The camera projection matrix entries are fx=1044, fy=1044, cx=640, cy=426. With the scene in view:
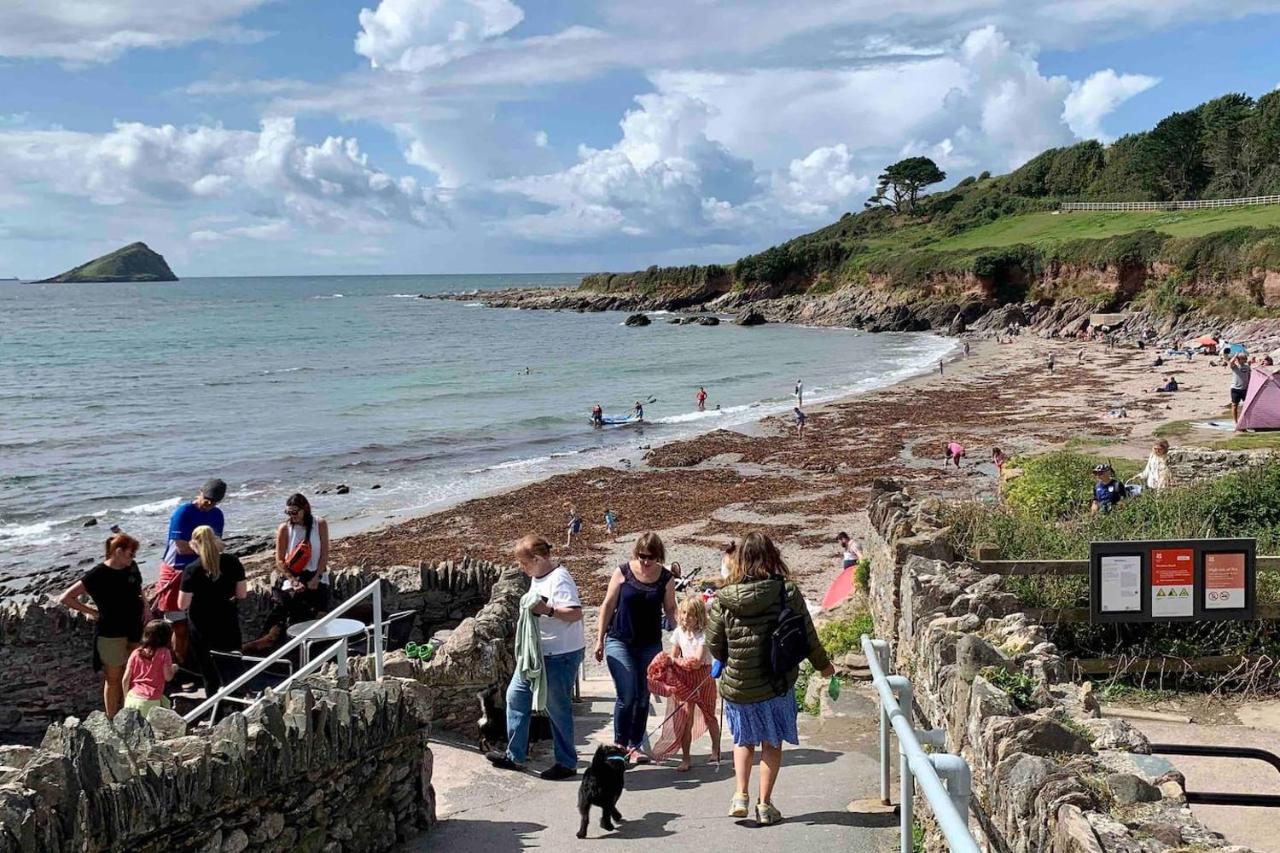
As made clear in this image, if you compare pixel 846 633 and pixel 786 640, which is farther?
pixel 846 633

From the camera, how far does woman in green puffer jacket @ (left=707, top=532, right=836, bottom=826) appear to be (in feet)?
19.3

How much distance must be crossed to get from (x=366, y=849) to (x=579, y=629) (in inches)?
76.4

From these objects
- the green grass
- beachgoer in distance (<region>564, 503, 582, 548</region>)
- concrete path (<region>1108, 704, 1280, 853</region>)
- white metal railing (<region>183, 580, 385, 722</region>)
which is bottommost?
beachgoer in distance (<region>564, 503, 582, 548</region>)

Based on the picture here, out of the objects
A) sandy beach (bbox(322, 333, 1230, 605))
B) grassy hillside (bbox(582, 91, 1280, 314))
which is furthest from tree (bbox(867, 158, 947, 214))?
sandy beach (bbox(322, 333, 1230, 605))

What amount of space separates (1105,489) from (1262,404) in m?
12.9

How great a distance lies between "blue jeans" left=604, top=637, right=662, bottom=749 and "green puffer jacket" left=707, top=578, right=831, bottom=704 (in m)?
1.20

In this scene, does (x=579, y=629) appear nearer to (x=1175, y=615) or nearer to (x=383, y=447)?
(x=1175, y=615)

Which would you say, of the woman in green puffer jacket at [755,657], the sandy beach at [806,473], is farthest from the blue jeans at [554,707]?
the sandy beach at [806,473]

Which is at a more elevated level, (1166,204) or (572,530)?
(1166,204)

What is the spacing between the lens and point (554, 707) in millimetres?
7102

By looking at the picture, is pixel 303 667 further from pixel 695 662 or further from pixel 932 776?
pixel 932 776

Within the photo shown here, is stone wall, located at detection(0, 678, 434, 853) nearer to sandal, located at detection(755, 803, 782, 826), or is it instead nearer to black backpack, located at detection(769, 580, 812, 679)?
sandal, located at detection(755, 803, 782, 826)

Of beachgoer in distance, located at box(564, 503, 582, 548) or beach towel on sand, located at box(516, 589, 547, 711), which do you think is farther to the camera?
beachgoer in distance, located at box(564, 503, 582, 548)

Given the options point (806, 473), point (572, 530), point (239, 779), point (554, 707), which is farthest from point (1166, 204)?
point (239, 779)
